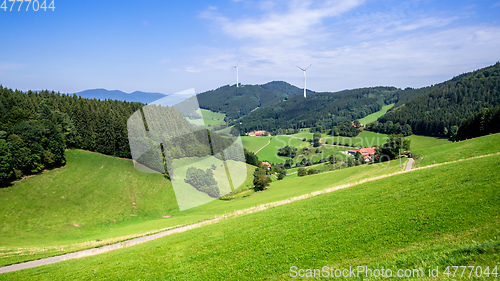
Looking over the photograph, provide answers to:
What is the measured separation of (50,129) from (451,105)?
216407 millimetres

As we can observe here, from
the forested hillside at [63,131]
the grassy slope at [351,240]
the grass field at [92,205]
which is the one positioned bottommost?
the grass field at [92,205]

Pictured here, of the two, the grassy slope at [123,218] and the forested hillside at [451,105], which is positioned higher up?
the forested hillside at [451,105]

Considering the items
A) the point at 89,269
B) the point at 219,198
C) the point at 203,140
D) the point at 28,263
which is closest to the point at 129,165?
the point at 203,140

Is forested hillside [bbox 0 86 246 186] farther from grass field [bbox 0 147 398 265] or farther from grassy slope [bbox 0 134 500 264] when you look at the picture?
grassy slope [bbox 0 134 500 264]

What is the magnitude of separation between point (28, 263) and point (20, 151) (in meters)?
42.1

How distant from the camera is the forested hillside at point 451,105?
141000 millimetres

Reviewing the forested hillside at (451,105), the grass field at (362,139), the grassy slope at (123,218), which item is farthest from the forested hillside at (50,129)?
the forested hillside at (451,105)

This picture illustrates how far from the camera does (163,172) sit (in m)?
72.9

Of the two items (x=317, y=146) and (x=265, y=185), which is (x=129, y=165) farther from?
(x=317, y=146)

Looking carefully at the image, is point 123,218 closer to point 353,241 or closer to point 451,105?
point 353,241

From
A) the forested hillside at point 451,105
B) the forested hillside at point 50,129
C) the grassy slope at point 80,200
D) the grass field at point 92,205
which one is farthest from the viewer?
the forested hillside at point 451,105

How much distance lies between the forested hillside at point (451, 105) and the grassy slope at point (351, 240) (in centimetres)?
14095

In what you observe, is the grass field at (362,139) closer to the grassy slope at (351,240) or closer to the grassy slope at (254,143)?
the grassy slope at (254,143)

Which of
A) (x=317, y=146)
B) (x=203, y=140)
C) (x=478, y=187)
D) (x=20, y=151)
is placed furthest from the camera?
(x=317, y=146)
